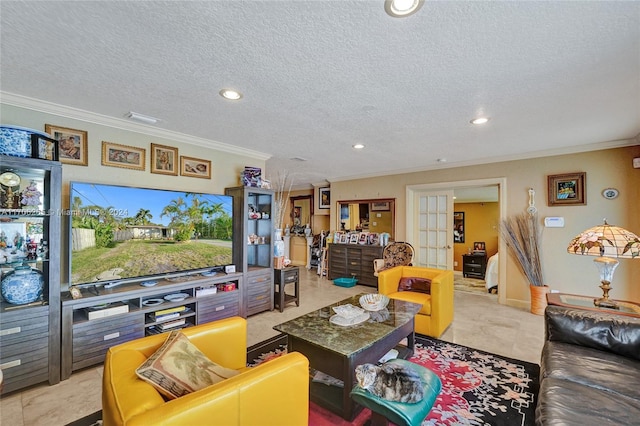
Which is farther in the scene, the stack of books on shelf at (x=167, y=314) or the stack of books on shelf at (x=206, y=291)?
the stack of books on shelf at (x=206, y=291)

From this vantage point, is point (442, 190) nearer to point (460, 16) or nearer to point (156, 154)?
point (460, 16)

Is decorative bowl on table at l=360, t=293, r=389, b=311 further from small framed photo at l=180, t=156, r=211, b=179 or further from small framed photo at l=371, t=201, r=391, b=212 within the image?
small framed photo at l=371, t=201, r=391, b=212

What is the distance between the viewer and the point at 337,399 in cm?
190

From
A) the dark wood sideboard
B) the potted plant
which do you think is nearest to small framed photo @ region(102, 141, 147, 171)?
the dark wood sideboard

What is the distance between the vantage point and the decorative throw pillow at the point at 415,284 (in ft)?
11.2

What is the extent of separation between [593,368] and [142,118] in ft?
13.7

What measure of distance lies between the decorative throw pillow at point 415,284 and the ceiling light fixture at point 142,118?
349 centimetres

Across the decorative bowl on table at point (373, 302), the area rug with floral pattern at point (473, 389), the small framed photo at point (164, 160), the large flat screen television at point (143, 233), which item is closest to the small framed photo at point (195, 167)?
the small framed photo at point (164, 160)

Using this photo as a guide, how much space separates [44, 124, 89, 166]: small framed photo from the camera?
2590 millimetres

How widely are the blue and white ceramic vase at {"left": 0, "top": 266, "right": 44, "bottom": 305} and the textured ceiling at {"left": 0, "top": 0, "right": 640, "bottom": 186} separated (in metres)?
1.50

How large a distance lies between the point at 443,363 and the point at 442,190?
358cm

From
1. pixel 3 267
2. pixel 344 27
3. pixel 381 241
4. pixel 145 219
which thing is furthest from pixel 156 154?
pixel 381 241

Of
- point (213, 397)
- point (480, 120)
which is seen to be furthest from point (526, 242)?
point (213, 397)

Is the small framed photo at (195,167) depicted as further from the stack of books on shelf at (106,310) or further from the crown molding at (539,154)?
the crown molding at (539,154)
